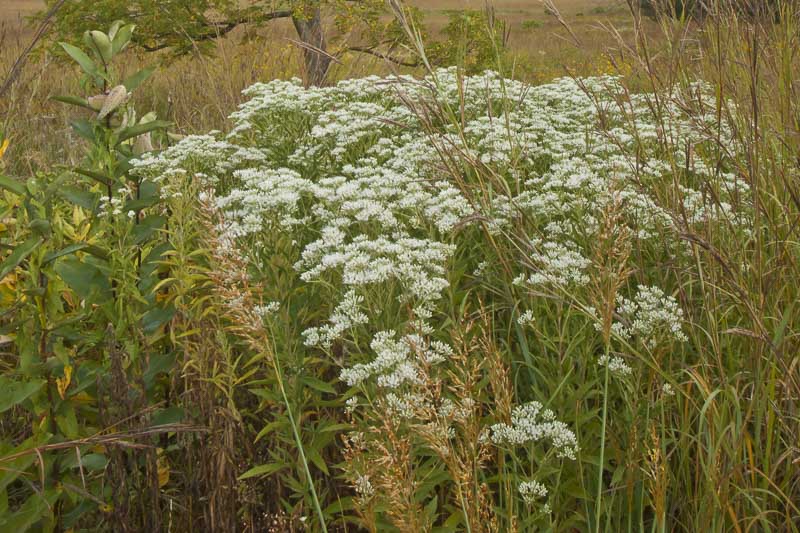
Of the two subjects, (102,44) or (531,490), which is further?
(102,44)

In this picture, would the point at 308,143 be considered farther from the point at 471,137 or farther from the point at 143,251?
the point at 143,251

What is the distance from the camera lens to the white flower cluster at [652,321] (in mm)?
2223

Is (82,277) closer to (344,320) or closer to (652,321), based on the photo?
(344,320)

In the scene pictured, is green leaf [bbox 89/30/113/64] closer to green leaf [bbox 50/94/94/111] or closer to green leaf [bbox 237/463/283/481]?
green leaf [bbox 50/94/94/111]

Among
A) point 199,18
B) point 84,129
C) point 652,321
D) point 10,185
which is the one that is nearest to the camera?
point 652,321

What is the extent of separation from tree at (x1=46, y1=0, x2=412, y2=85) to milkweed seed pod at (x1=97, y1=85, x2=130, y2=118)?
5.60 metres

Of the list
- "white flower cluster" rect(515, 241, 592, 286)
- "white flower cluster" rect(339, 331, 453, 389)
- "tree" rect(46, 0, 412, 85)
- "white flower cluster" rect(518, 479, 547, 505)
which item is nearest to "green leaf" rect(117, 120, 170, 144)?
"white flower cluster" rect(339, 331, 453, 389)

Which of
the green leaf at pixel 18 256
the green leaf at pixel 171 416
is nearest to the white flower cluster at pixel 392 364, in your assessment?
the green leaf at pixel 171 416

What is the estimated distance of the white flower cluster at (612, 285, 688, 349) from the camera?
2.22m

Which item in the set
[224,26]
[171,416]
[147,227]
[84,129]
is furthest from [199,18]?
[171,416]

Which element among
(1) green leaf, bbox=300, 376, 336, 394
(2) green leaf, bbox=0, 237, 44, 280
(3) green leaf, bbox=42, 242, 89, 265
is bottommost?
(1) green leaf, bbox=300, 376, 336, 394

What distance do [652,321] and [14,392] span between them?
5.83 ft

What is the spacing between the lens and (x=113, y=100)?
2514 mm

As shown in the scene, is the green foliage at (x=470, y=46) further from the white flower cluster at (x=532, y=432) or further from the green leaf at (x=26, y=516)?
the green leaf at (x=26, y=516)
